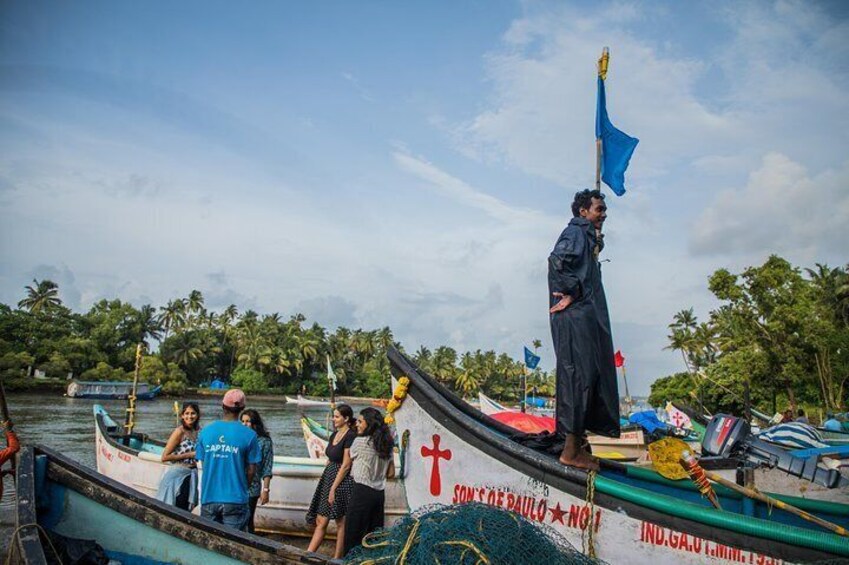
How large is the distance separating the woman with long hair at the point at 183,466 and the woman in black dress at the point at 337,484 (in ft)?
4.06

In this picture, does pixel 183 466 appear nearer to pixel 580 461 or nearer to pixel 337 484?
pixel 337 484

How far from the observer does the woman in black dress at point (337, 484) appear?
5477 millimetres

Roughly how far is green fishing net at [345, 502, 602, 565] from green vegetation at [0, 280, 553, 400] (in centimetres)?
4534

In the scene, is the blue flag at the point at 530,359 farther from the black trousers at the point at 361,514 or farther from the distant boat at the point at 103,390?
the distant boat at the point at 103,390

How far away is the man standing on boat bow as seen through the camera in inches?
154

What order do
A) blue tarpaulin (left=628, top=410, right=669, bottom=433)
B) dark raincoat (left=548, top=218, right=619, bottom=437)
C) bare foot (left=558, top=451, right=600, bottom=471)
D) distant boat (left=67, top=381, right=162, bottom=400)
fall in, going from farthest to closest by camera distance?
distant boat (left=67, top=381, right=162, bottom=400) → blue tarpaulin (left=628, top=410, right=669, bottom=433) → bare foot (left=558, top=451, right=600, bottom=471) → dark raincoat (left=548, top=218, right=619, bottom=437)

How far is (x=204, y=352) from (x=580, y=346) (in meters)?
66.5

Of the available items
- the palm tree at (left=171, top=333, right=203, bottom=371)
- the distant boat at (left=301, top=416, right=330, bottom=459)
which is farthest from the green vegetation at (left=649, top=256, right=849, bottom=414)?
the palm tree at (left=171, top=333, right=203, bottom=371)

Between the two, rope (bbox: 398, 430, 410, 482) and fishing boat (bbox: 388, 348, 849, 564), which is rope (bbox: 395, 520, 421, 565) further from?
rope (bbox: 398, 430, 410, 482)

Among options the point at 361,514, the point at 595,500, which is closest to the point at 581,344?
the point at 595,500

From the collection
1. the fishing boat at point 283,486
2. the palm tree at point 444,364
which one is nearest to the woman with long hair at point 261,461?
the fishing boat at point 283,486

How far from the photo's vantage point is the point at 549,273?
4.17 metres

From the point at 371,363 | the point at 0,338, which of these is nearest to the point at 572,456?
the point at 0,338

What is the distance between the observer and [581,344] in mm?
3920
